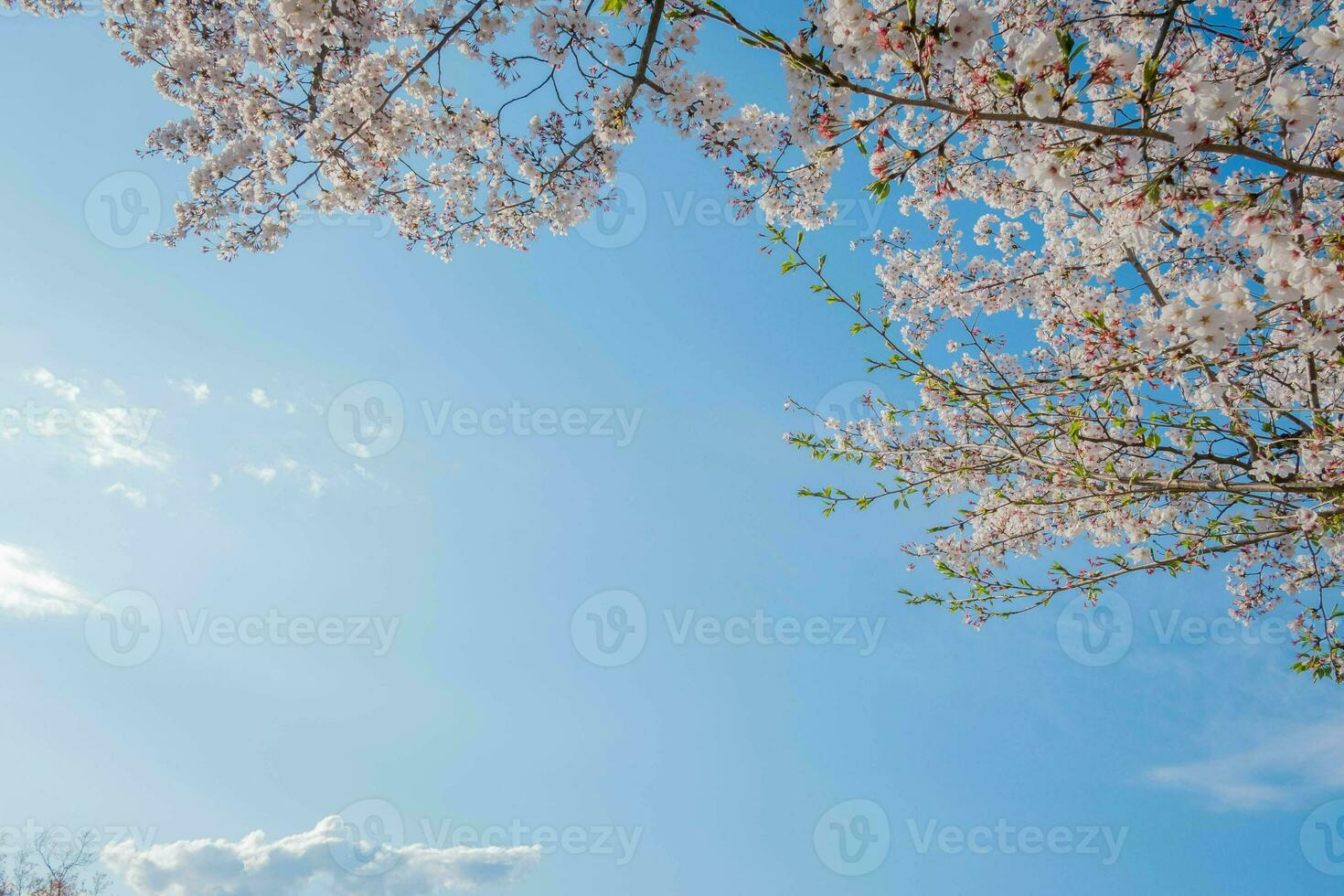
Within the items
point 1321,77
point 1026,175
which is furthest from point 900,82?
point 1321,77

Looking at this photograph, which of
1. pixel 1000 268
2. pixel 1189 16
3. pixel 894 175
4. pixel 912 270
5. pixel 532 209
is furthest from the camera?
pixel 912 270

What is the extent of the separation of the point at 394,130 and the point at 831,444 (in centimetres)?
396

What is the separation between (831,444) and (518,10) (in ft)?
12.2

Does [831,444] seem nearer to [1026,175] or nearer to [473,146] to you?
[1026,175]

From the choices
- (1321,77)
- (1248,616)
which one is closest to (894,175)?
(1321,77)

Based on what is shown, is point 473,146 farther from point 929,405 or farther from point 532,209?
point 929,405

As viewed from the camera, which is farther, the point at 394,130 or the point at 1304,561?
the point at 1304,561

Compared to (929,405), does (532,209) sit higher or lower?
higher

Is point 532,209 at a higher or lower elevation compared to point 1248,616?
higher

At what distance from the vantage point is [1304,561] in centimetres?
561

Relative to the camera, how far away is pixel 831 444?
5.62m

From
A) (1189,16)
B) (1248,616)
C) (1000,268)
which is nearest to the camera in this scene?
(1189,16)

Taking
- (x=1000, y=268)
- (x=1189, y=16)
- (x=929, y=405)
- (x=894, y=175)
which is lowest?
(x=894, y=175)

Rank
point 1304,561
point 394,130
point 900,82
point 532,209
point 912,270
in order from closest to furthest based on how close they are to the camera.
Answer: point 900,82 < point 394,130 < point 532,209 < point 1304,561 < point 912,270
